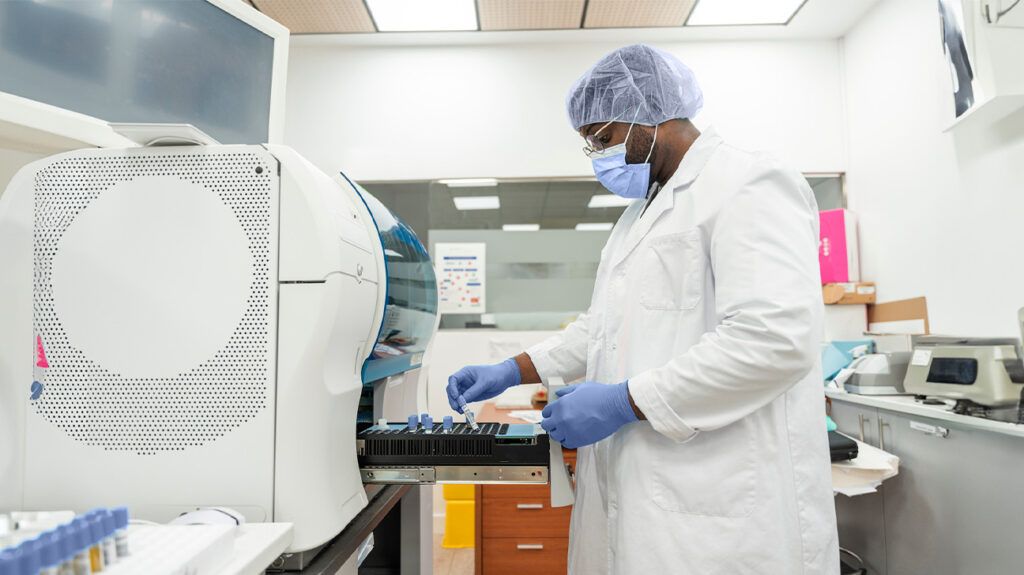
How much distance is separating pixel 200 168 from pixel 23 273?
0.29 metres

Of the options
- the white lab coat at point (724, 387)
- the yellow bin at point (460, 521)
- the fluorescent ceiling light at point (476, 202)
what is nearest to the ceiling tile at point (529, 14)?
the fluorescent ceiling light at point (476, 202)

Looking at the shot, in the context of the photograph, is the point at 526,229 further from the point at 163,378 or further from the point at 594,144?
the point at 163,378

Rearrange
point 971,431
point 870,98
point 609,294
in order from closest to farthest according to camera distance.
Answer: point 609,294
point 971,431
point 870,98

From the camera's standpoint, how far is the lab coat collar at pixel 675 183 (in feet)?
3.82

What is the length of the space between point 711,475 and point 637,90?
0.78m

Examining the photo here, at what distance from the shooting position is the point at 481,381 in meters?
1.40

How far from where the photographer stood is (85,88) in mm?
1312

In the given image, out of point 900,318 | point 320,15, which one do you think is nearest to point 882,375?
point 900,318

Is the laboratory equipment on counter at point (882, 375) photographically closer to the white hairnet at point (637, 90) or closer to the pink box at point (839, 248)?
the pink box at point (839, 248)

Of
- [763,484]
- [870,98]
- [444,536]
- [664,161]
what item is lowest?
[444,536]

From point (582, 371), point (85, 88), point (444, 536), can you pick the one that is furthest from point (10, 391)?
point (444, 536)

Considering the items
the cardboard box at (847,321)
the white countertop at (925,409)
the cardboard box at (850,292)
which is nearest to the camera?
the white countertop at (925,409)

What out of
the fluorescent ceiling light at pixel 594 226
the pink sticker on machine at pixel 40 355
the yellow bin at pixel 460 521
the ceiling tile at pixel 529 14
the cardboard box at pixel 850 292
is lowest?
the yellow bin at pixel 460 521

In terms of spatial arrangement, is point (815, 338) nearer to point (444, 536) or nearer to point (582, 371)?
point (582, 371)
